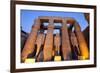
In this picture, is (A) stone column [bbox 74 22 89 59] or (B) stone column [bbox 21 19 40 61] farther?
(A) stone column [bbox 74 22 89 59]

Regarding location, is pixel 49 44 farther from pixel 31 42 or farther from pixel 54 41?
pixel 31 42

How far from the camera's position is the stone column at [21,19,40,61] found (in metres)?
1.94

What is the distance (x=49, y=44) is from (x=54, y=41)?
0.21ft

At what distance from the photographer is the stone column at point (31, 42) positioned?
1935 millimetres

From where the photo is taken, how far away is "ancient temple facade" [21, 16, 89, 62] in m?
1.97

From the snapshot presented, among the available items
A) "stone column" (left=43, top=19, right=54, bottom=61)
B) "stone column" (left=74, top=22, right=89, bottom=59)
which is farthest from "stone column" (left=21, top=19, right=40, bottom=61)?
"stone column" (left=74, top=22, right=89, bottom=59)

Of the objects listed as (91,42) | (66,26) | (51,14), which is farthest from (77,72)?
(51,14)

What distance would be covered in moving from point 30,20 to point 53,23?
25 centimetres

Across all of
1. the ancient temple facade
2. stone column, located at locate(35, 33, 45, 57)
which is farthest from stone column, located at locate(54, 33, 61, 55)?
stone column, located at locate(35, 33, 45, 57)

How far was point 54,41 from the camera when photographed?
2.04 meters

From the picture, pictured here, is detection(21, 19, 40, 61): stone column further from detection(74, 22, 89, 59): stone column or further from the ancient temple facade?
detection(74, 22, 89, 59): stone column

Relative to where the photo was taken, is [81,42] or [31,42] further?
[81,42]

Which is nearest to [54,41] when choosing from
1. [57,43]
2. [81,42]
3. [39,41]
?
[57,43]

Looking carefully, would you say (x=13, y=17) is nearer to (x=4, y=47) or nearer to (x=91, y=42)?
(x=4, y=47)
